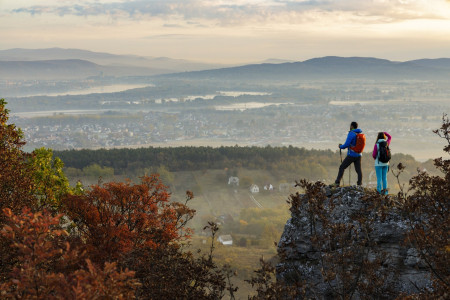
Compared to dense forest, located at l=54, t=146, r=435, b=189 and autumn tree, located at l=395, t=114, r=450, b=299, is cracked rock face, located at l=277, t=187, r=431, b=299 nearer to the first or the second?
autumn tree, located at l=395, t=114, r=450, b=299

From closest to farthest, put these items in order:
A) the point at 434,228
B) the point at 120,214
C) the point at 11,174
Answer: the point at 434,228, the point at 11,174, the point at 120,214

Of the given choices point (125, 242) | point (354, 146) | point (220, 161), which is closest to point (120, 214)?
point (125, 242)

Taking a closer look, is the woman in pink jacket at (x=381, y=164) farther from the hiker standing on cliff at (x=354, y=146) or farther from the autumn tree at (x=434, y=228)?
the autumn tree at (x=434, y=228)

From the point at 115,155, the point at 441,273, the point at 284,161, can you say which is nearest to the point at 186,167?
the point at 115,155

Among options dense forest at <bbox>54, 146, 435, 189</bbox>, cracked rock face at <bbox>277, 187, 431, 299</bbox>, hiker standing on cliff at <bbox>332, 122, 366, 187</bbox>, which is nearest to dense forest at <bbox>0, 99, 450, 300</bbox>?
cracked rock face at <bbox>277, 187, 431, 299</bbox>

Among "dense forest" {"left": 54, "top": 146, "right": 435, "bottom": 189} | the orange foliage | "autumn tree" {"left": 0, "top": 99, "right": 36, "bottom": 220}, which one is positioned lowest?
"dense forest" {"left": 54, "top": 146, "right": 435, "bottom": 189}

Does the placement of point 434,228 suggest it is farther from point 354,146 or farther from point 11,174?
point 11,174

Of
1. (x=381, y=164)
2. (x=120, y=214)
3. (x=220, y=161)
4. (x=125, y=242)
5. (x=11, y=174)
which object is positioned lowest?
(x=220, y=161)

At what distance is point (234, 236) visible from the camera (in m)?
90.1

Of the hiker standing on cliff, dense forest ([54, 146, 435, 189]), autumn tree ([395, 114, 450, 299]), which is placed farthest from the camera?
dense forest ([54, 146, 435, 189])

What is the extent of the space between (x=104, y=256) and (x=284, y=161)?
12409 centimetres

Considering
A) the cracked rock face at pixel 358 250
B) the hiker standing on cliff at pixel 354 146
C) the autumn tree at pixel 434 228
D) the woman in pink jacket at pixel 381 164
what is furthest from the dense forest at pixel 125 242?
the hiker standing on cliff at pixel 354 146

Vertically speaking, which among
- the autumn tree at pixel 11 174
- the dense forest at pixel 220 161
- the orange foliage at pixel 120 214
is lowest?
the dense forest at pixel 220 161

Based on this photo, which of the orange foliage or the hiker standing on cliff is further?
the orange foliage
